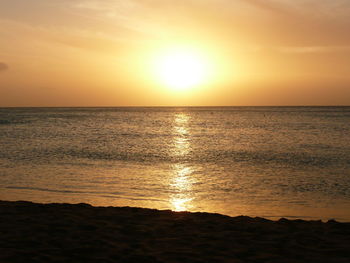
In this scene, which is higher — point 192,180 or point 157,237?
point 157,237

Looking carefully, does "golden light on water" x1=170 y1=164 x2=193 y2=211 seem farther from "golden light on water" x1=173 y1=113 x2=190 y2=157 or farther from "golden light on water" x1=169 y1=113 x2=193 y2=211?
"golden light on water" x1=173 y1=113 x2=190 y2=157

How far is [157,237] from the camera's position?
8.09 m

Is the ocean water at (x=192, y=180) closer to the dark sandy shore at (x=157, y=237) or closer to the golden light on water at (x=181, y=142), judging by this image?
the golden light on water at (x=181, y=142)

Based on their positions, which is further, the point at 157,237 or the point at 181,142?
the point at 181,142

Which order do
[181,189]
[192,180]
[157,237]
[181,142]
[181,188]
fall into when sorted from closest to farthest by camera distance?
[157,237] < [181,189] < [181,188] < [192,180] < [181,142]

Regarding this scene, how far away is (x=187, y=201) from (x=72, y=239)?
6769mm

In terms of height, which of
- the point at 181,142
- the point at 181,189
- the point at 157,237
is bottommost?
the point at 181,142

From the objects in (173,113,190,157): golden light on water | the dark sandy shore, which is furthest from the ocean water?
the dark sandy shore

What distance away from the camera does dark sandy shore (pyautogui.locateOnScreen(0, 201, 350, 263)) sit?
22.7ft

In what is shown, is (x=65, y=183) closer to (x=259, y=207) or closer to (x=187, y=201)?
(x=187, y=201)

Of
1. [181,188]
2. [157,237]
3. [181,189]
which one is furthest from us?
[181,188]

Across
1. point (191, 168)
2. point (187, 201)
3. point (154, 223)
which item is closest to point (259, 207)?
point (187, 201)

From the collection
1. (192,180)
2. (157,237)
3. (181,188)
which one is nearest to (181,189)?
(181,188)

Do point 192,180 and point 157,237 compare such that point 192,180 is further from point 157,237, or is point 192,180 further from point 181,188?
point 157,237
